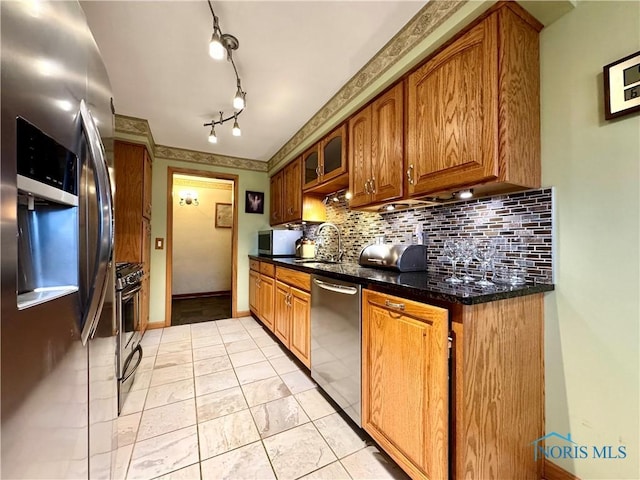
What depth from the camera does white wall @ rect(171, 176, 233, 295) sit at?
201 inches

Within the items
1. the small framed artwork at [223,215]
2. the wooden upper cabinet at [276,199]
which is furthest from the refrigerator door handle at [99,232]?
the small framed artwork at [223,215]

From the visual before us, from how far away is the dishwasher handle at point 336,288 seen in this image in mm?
1475

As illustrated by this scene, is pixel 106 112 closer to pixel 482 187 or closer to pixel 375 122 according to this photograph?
pixel 375 122

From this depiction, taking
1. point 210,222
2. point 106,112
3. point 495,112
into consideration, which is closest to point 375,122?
point 495,112

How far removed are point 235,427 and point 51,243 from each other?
1.41 meters

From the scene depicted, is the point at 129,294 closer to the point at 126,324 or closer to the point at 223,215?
the point at 126,324

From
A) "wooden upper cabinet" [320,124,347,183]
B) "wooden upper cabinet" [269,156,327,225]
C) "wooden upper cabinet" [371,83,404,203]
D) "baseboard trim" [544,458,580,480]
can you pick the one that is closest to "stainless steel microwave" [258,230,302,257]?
"wooden upper cabinet" [269,156,327,225]

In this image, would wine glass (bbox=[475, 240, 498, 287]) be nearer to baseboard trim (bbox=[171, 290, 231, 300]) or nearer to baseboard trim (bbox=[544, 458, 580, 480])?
baseboard trim (bbox=[544, 458, 580, 480])

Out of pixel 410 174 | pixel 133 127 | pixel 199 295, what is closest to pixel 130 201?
pixel 133 127

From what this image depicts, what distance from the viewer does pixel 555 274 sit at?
1199 millimetres

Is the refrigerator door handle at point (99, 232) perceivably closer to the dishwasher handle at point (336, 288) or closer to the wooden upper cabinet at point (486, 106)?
the dishwasher handle at point (336, 288)

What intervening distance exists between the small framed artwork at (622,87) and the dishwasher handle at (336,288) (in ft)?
4.37

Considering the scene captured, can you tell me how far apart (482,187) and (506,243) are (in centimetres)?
35

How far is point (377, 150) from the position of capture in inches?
70.8
